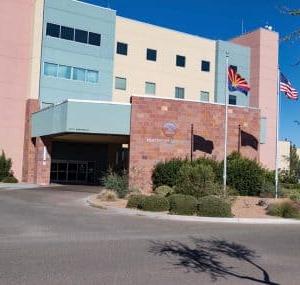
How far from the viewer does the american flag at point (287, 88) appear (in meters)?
28.9

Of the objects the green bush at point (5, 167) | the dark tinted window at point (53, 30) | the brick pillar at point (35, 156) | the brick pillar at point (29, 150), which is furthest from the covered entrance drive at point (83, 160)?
the dark tinted window at point (53, 30)

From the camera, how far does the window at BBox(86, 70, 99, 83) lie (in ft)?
162

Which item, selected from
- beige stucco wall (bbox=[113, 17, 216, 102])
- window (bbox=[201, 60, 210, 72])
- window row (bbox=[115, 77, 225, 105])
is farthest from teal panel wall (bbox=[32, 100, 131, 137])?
window (bbox=[201, 60, 210, 72])

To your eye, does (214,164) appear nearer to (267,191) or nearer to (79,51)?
(267,191)

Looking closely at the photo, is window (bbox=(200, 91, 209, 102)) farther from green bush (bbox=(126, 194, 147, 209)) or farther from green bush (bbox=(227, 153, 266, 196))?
green bush (bbox=(126, 194, 147, 209))

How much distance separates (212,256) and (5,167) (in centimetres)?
3568

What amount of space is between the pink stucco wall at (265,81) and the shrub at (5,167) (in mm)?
27702

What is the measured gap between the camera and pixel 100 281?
8609mm

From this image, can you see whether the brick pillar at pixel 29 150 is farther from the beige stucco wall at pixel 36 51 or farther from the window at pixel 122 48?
the window at pixel 122 48

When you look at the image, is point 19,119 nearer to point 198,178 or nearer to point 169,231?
point 198,178

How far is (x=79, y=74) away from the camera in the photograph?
49.0 m

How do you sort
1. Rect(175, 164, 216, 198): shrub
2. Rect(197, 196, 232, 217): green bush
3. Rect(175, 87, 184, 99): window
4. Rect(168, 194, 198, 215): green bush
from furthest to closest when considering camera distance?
1. Rect(175, 87, 184, 99): window
2. Rect(175, 164, 216, 198): shrub
3. Rect(168, 194, 198, 215): green bush
4. Rect(197, 196, 232, 217): green bush

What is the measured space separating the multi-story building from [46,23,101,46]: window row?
0.29ft

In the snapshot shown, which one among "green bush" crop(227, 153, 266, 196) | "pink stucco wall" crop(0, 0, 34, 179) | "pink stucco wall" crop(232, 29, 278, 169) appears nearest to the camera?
"green bush" crop(227, 153, 266, 196)
